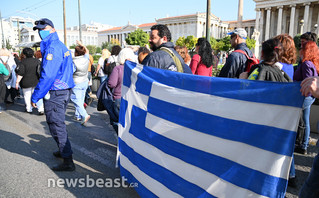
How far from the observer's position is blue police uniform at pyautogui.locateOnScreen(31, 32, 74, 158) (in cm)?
322

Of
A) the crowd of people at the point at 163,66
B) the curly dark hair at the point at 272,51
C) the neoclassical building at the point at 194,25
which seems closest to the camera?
the curly dark hair at the point at 272,51

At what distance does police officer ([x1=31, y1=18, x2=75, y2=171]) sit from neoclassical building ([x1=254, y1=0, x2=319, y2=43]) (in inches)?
2420

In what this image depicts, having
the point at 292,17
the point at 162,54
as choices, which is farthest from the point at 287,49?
the point at 292,17

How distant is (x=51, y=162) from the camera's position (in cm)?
366

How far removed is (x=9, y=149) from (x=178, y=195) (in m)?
3.41

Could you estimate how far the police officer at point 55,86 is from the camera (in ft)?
10.6

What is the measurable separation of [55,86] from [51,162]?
1.19m

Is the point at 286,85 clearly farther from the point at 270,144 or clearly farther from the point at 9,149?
the point at 9,149

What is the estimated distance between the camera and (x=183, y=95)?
2.16 meters

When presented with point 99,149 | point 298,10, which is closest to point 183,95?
point 99,149

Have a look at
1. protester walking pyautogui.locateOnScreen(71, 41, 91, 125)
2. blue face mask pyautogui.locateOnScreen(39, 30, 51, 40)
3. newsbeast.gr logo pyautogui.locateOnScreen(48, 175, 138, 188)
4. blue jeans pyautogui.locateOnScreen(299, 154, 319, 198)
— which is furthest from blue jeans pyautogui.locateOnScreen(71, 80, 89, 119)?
blue jeans pyautogui.locateOnScreen(299, 154, 319, 198)

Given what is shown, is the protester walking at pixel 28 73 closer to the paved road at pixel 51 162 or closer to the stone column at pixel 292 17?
the paved road at pixel 51 162

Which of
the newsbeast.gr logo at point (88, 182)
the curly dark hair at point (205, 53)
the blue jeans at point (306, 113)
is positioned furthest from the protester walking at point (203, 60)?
the newsbeast.gr logo at point (88, 182)

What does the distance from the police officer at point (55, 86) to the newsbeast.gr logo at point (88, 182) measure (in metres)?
0.27
